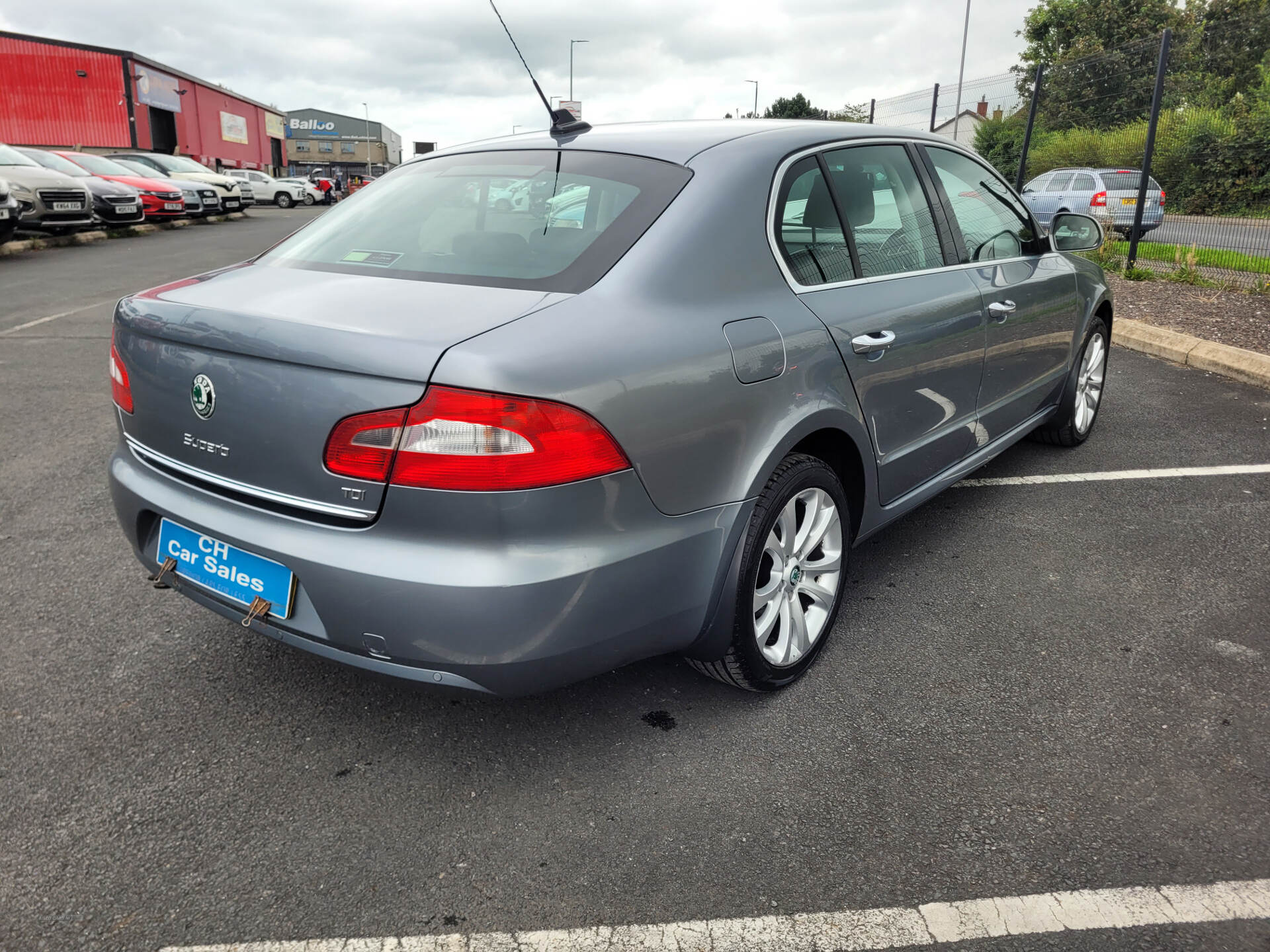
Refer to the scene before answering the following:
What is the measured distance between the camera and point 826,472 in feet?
8.99

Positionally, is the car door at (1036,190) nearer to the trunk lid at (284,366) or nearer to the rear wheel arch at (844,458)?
the rear wheel arch at (844,458)

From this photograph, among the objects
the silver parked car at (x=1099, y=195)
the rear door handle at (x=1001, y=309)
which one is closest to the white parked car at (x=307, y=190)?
the silver parked car at (x=1099, y=195)

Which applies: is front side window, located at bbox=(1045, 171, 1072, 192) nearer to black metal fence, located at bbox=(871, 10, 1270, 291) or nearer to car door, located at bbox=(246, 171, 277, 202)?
black metal fence, located at bbox=(871, 10, 1270, 291)

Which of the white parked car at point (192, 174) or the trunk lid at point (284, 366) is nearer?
the trunk lid at point (284, 366)

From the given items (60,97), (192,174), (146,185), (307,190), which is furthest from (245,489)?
(307,190)

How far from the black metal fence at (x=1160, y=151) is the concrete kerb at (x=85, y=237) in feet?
48.4

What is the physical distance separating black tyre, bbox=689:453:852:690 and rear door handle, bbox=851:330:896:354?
0.38 m

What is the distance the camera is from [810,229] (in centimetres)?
281

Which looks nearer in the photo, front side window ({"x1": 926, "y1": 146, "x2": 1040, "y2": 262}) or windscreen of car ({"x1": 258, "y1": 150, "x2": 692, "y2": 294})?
windscreen of car ({"x1": 258, "y1": 150, "x2": 692, "y2": 294})

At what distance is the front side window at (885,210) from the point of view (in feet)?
9.98

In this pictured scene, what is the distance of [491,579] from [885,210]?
204 cm

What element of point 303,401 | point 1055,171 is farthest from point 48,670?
point 1055,171

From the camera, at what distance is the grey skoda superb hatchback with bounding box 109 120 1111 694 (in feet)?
6.52

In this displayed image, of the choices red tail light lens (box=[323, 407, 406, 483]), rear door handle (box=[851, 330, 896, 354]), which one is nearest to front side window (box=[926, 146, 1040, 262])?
rear door handle (box=[851, 330, 896, 354])
